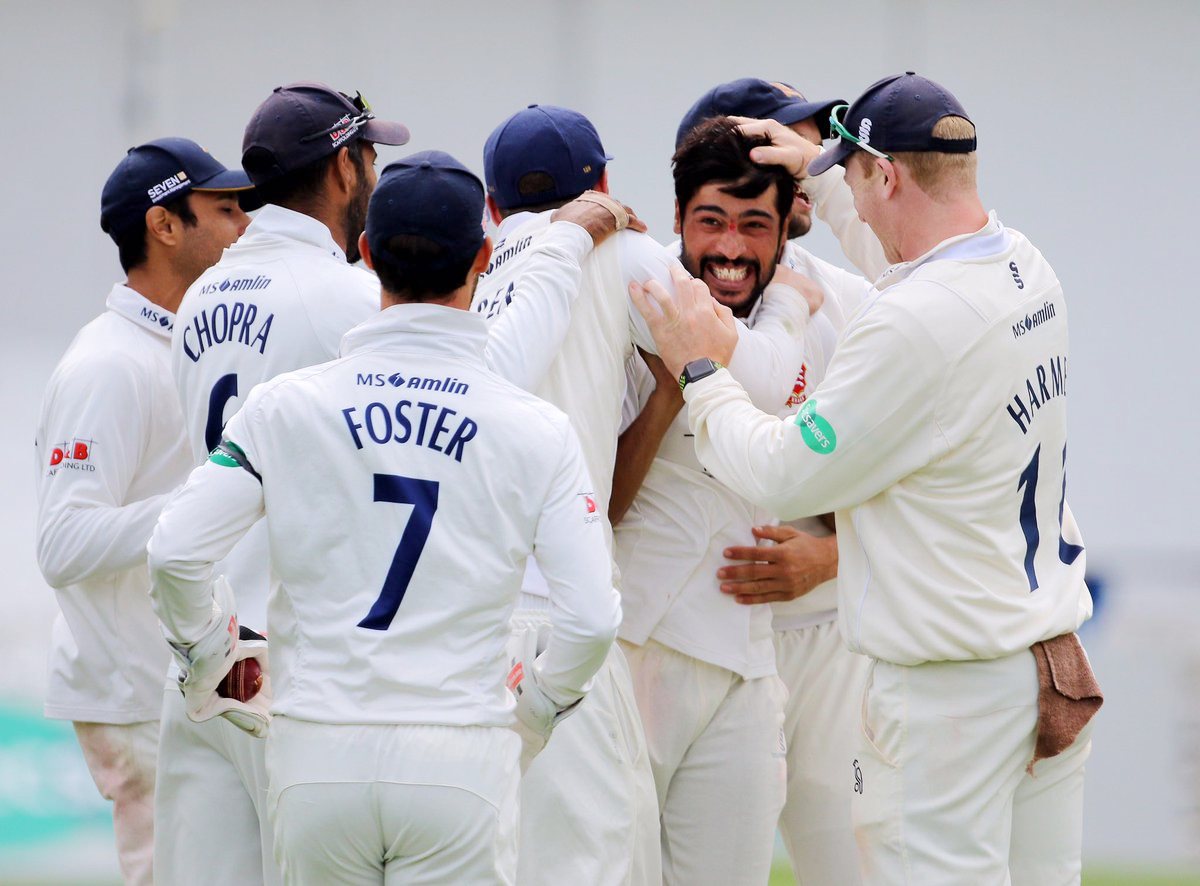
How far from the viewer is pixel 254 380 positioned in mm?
2893

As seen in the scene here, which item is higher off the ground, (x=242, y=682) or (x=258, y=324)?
(x=258, y=324)

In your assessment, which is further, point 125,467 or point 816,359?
point 816,359

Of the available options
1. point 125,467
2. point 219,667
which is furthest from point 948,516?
point 125,467

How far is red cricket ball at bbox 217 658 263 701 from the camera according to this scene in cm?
273

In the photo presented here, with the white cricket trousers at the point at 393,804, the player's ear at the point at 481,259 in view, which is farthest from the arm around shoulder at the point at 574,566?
the player's ear at the point at 481,259

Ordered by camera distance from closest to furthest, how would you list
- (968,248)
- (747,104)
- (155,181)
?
(968,248)
(155,181)
(747,104)

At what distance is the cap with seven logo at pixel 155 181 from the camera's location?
3.65 meters

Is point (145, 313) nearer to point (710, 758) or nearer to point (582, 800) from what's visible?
point (582, 800)

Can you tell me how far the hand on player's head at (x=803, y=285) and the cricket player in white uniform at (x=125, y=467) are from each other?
130 cm

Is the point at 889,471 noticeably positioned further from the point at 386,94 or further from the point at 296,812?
the point at 386,94

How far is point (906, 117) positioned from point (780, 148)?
0.47m

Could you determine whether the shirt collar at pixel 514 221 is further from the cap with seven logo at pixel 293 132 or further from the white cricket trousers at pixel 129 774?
the white cricket trousers at pixel 129 774

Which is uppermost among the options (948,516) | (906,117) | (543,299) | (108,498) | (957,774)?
(906,117)

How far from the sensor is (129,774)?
11.9 ft
